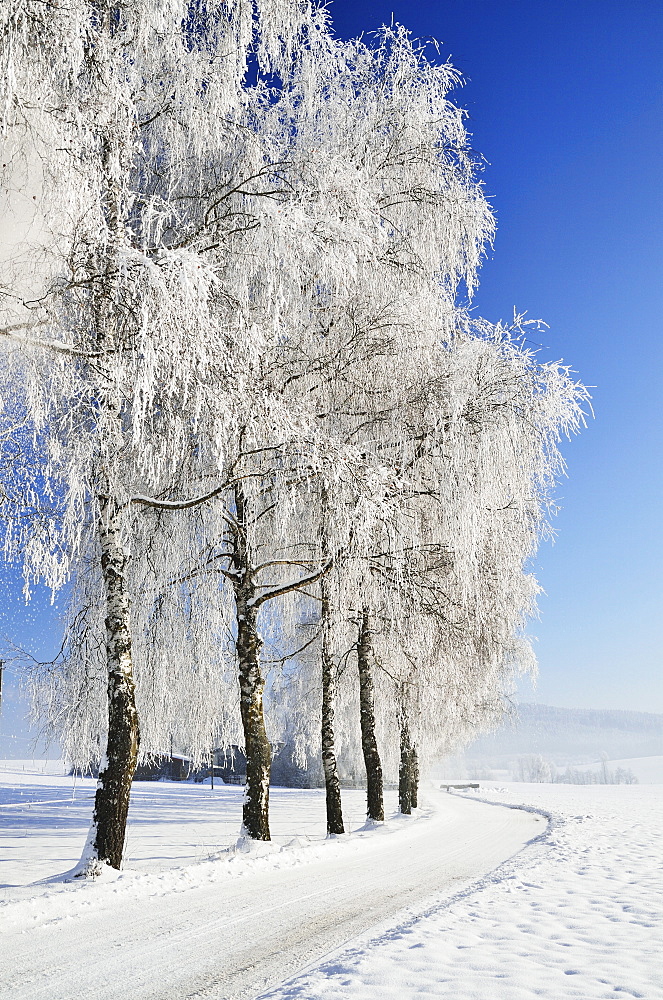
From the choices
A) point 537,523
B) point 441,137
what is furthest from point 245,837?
point 441,137

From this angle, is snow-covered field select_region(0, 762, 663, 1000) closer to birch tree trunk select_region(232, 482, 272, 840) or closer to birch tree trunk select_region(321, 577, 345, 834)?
birch tree trunk select_region(232, 482, 272, 840)

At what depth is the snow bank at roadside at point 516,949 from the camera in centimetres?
389

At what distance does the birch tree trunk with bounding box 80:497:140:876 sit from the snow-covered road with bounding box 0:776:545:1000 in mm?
574

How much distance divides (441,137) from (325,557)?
627cm

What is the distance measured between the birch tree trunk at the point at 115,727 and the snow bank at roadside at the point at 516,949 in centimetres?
323

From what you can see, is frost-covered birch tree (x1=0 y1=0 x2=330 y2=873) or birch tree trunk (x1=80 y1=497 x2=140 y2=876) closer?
frost-covered birch tree (x1=0 y1=0 x2=330 y2=873)

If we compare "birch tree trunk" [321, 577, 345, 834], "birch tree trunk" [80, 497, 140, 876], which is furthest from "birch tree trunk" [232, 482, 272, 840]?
"birch tree trunk" [321, 577, 345, 834]

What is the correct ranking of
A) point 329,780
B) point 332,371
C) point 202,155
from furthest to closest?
point 329,780 < point 332,371 < point 202,155

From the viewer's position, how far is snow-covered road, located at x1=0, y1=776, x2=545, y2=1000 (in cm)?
431

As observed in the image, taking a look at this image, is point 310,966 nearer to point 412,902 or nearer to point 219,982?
point 219,982

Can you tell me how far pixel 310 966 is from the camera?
464 cm

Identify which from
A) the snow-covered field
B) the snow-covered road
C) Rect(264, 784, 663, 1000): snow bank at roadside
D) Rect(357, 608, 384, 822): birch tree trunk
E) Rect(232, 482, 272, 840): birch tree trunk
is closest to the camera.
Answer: Rect(264, 784, 663, 1000): snow bank at roadside

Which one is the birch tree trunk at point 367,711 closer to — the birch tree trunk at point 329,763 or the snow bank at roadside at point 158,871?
the snow bank at roadside at point 158,871

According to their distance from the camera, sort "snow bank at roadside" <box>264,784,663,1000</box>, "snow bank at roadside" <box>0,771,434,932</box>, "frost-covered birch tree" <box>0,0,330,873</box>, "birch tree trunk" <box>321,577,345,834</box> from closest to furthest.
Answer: "snow bank at roadside" <box>264,784,663,1000</box>
"frost-covered birch tree" <box>0,0,330,873</box>
"snow bank at roadside" <box>0,771,434,932</box>
"birch tree trunk" <box>321,577,345,834</box>
